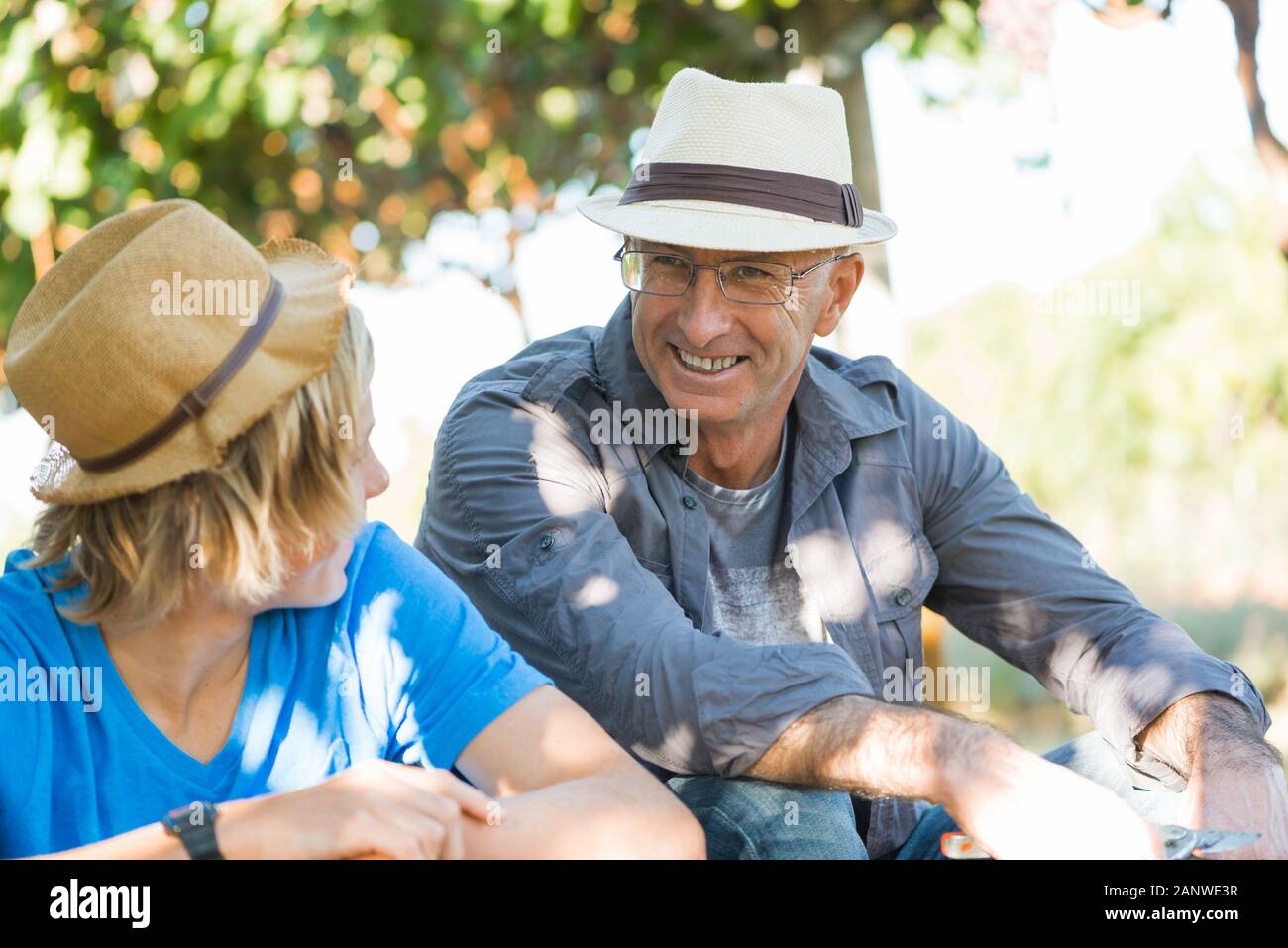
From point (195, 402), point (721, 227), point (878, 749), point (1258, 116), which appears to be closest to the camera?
point (195, 402)

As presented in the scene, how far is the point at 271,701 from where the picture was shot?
7.03 ft

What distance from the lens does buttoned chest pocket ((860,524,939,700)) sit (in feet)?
10.5

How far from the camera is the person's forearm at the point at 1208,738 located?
2.67 metres

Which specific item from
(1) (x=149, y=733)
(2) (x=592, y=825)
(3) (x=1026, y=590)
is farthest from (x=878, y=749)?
(1) (x=149, y=733)

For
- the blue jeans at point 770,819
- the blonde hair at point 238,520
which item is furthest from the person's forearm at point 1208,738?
the blonde hair at point 238,520

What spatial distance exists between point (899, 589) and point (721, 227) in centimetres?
92

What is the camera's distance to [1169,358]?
13805 mm

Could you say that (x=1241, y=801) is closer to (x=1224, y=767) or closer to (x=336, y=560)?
(x=1224, y=767)

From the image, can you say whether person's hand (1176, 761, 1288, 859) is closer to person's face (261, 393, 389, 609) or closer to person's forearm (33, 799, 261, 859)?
person's face (261, 393, 389, 609)

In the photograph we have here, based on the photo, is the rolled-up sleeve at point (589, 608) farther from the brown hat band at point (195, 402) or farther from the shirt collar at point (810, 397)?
the brown hat band at point (195, 402)

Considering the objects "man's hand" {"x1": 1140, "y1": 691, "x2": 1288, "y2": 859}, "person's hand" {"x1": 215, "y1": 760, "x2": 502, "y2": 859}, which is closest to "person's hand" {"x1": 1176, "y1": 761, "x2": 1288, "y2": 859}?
"man's hand" {"x1": 1140, "y1": 691, "x2": 1288, "y2": 859}

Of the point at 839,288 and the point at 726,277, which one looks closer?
the point at 726,277
